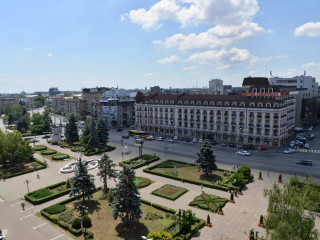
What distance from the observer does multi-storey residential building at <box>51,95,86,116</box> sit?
544 ft

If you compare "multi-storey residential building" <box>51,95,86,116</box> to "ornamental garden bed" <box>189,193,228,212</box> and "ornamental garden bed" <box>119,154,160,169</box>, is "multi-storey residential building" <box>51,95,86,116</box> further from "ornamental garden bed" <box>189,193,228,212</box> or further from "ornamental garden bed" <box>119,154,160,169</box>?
"ornamental garden bed" <box>189,193,228,212</box>

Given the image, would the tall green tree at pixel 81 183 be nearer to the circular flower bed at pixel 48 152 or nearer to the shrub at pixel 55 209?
the shrub at pixel 55 209

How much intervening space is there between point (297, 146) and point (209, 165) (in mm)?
44725

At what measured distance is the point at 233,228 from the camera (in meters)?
34.8

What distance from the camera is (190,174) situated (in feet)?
186

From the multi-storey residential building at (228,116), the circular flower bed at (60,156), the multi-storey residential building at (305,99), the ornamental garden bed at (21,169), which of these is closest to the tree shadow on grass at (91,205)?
the ornamental garden bed at (21,169)

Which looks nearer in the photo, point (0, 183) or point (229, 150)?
point (0, 183)

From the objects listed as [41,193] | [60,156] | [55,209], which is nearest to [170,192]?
[55,209]

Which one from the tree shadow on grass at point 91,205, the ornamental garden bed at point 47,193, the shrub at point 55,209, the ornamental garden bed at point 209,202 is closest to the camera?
the shrub at point 55,209

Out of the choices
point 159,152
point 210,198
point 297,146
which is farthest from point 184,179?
point 297,146

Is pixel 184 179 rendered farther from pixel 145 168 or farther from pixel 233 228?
pixel 233 228

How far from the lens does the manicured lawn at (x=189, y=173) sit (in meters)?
53.1

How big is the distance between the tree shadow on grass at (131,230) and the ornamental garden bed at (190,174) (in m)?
18.7

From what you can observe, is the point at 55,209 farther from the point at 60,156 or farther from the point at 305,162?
the point at 305,162
